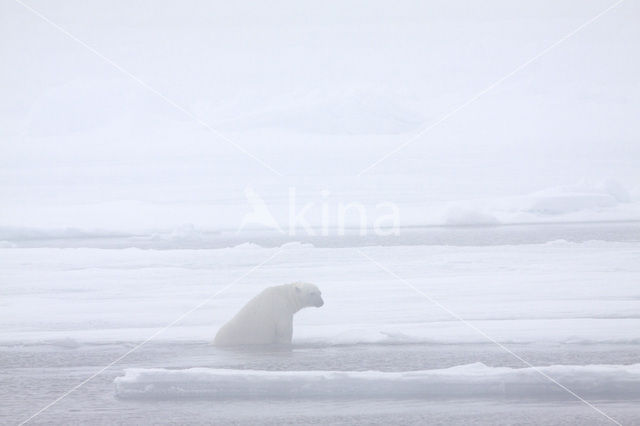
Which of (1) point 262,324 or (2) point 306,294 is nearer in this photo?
(1) point 262,324


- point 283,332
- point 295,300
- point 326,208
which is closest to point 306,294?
point 295,300

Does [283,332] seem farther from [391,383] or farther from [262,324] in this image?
[391,383]

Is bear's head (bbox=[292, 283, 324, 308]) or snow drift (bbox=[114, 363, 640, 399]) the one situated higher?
bear's head (bbox=[292, 283, 324, 308])

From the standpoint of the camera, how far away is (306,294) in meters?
Result: 8.20

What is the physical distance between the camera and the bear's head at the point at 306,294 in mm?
8164

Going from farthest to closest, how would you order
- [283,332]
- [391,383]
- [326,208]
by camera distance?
[326,208] → [283,332] → [391,383]

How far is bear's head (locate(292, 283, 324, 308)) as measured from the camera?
26.8 feet

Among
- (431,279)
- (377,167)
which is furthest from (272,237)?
(431,279)

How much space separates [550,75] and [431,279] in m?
9.50

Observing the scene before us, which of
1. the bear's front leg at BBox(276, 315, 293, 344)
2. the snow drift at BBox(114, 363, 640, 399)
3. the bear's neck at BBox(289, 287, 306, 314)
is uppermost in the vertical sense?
the bear's neck at BBox(289, 287, 306, 314)

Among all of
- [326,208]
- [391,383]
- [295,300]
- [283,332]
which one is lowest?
[391,383]

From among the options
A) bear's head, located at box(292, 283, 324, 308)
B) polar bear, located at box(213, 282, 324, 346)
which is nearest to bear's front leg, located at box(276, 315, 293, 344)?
polar bear, located at box(213, 282, 324, 346)

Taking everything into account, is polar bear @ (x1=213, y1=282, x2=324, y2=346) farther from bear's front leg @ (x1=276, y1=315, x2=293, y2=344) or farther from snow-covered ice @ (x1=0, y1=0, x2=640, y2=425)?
snow-covered ice @ (x1=0, y1=0, x2=640, y2=425)

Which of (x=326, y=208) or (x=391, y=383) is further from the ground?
(x=326, y=208)
